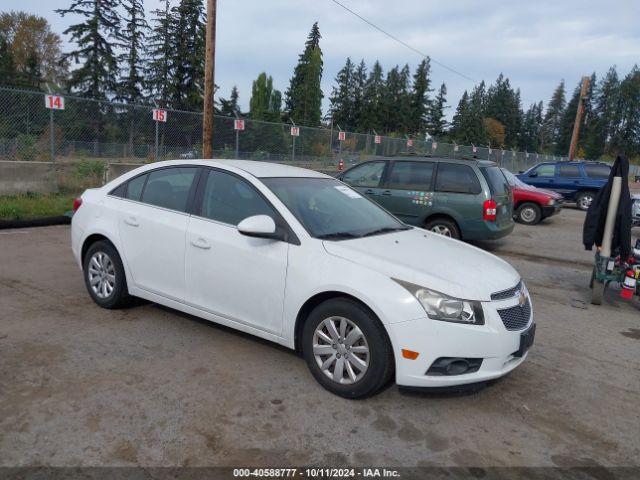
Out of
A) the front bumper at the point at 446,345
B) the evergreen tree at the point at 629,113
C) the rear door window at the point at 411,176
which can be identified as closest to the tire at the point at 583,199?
the rear door window at the point at 411,176

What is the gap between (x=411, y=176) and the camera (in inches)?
372

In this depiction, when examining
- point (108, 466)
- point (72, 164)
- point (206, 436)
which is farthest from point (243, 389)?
point (72, 164)

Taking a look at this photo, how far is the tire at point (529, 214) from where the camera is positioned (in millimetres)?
14279

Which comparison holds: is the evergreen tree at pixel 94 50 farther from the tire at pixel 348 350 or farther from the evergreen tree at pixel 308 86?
the tire at pixel 348 350

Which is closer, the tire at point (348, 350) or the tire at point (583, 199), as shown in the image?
the tire at point (348, 350)

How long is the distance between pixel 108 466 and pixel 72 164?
11.5 m

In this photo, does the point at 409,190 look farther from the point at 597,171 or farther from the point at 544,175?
the point at 597,171

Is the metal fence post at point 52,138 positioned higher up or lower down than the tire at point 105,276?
higher up

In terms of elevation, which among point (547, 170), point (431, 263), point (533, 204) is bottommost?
point (533, 204)

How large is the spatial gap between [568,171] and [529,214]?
200 inches

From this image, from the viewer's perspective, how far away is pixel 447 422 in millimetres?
3283

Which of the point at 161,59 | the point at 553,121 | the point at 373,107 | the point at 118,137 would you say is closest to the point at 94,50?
the point at 161,59

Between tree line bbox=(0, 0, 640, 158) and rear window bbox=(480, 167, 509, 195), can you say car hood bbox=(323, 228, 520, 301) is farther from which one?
tree line bbox=(0, 0, 640, 158)

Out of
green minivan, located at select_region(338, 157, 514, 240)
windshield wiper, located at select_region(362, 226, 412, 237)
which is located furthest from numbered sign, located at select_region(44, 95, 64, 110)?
windshield wiper, located at select_region(362, 226, 412, 237)
